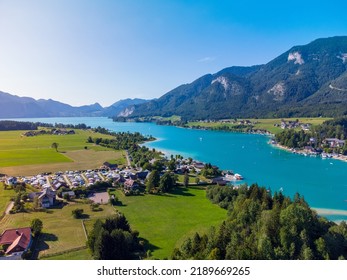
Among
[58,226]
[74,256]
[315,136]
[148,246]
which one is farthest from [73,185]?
[315,136]

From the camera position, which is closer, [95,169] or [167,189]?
[167,189]

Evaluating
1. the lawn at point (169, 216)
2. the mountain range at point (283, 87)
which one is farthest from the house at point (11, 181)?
the mountain range at point (283, 87)

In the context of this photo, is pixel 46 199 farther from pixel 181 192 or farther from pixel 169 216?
pixel 181 192

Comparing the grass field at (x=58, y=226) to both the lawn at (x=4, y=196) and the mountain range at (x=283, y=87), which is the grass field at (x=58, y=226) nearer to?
the lawn at (x=4, y=196)

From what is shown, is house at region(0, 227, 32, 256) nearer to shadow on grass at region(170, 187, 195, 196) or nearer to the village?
the village

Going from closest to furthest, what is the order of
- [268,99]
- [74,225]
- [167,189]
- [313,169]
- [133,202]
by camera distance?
[74,225] < [133,202] < [167,189] < [313,169] < [268,99]

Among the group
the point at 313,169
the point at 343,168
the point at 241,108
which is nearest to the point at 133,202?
the point at 313,169

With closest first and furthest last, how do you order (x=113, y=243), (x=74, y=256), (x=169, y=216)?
(x=113, y=243) < (x=74, y=256) < (x=169, y=216)

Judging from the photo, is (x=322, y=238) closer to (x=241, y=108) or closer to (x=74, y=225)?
(x=74, y=225)
